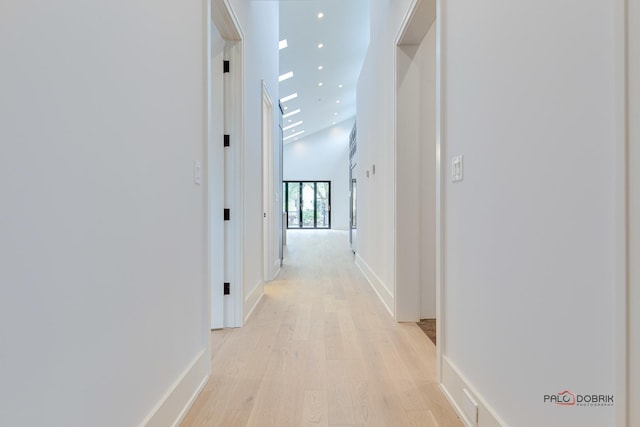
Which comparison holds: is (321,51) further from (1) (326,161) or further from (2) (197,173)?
(1) (326,161)

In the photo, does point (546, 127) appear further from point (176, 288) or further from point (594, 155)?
point (176, 288)

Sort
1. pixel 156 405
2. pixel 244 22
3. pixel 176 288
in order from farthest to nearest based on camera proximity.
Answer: pixel 244 22, pixel 176 288, pixel 156 405

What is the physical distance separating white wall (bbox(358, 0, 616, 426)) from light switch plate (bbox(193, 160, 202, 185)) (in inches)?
47.8

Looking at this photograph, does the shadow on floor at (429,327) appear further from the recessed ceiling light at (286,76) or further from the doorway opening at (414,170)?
the recessed ceiling light at (286,76)

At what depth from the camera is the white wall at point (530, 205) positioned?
80 centimetres

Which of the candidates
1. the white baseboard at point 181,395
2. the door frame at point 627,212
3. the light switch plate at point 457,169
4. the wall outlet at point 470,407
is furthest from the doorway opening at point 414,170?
the door frame at point 627,212

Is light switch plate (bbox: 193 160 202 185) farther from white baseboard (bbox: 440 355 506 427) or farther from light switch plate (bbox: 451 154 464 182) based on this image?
white baseboard (bbox: 440 355 506 427)

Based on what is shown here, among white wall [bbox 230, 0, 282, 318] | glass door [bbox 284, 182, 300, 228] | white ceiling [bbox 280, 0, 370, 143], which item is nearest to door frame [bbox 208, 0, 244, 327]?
white wall [bbox 230, 0, 282, 318]

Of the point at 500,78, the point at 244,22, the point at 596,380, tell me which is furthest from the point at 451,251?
the point at 244,22

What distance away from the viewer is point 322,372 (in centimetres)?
192

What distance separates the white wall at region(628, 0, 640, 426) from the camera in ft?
2.20

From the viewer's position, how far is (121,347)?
42.1 inches

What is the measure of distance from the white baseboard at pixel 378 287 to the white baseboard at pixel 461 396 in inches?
48.0

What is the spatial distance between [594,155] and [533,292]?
429 mm
